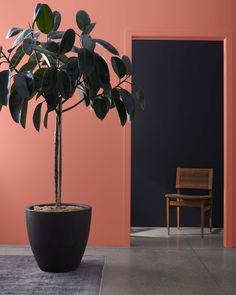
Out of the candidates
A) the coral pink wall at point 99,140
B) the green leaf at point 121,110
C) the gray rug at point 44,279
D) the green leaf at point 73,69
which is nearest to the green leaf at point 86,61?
the green leaf at point 73,69

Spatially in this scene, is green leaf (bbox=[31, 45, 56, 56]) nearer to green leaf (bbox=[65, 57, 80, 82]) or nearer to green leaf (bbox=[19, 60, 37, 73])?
green leaf (bbox=[65, 57, 80, 82])

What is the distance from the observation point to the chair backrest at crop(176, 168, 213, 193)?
17.6ft

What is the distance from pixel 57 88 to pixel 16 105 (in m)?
0.30

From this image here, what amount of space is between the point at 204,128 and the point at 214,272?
2.61 m

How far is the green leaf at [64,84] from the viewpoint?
2.91m

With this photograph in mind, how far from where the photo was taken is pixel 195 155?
563cm

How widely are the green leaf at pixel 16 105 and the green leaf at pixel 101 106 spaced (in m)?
0.53

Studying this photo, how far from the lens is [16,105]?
299cm

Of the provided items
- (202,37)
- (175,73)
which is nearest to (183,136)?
(175,73)

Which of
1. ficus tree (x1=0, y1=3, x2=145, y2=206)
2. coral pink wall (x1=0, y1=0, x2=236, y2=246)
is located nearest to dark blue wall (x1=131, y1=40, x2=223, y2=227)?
coral pink wall (x1=0, y1=0, x2=236, y2=246)

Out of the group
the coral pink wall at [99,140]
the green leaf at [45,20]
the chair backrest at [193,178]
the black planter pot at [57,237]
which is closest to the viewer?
the green leaf at [45,20]

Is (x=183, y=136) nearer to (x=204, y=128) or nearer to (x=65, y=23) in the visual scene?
(x=204, y=128)

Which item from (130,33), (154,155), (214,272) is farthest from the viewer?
(154,155)

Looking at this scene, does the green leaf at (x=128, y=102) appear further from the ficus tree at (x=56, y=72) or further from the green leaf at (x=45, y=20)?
the green leaf at (x=45, y=20)
